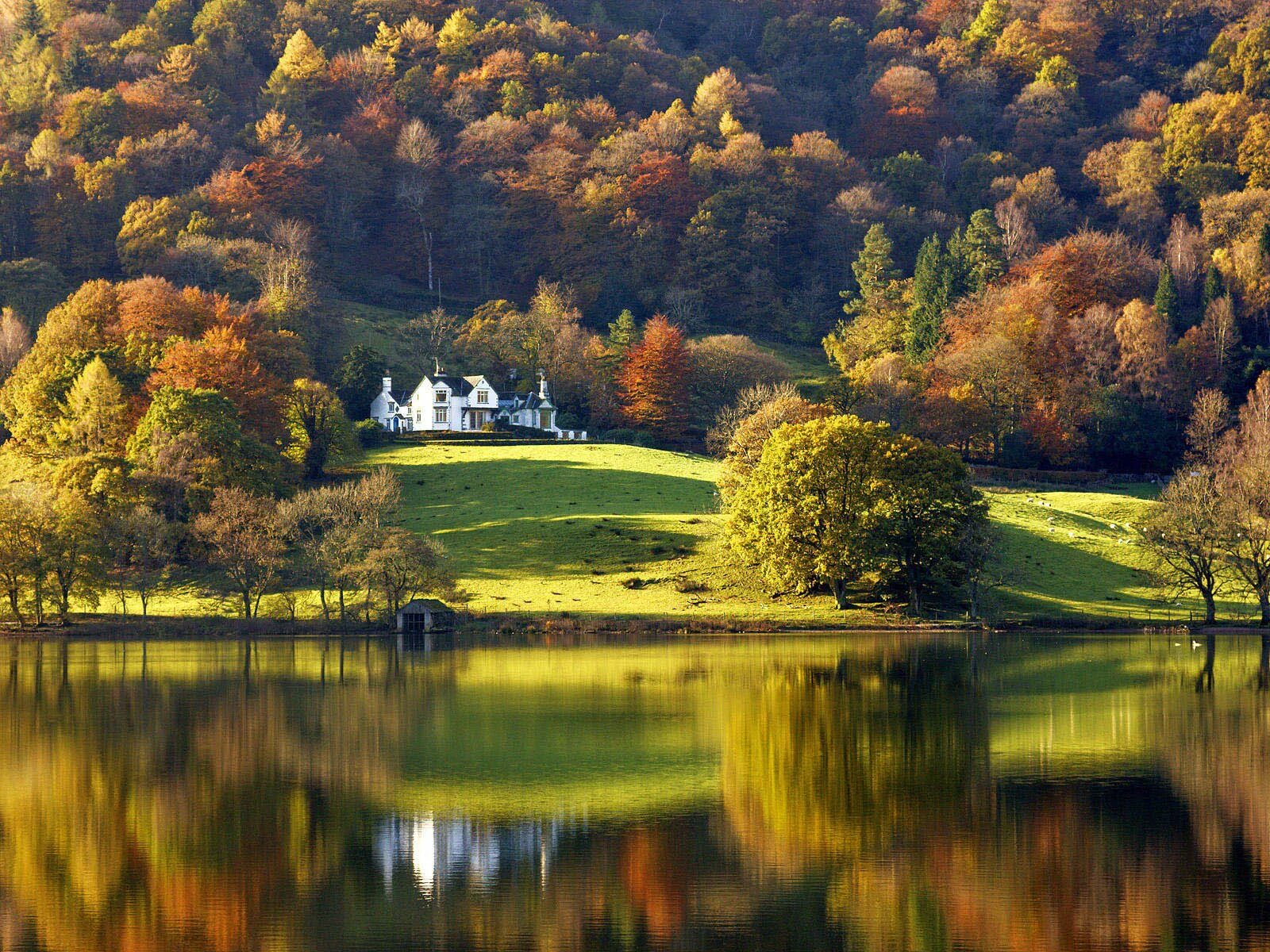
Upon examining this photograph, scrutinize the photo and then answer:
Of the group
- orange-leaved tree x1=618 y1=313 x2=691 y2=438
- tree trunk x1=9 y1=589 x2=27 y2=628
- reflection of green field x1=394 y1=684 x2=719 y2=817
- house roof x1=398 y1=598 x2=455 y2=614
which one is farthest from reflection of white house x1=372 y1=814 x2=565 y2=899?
orange-leaved tree x1=618 y1=313 x2=691 y2=438

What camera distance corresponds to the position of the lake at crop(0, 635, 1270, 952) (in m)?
22.8

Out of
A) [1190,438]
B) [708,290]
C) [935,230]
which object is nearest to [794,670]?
[1190,438]

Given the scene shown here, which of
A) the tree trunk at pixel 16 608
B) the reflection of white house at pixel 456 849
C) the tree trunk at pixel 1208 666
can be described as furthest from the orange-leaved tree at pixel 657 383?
the reflection of white house at pixel 456 849

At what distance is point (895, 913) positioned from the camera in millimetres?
23094

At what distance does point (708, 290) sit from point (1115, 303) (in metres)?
38.9

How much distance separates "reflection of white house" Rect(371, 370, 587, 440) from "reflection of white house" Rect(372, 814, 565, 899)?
93.8 metres

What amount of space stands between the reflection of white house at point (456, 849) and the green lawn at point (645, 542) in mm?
43800

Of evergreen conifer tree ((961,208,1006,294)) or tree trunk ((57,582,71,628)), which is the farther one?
evergreen conifer tree ((961,208,1006,294))

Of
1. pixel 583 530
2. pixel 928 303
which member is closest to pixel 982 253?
pixel 928 303

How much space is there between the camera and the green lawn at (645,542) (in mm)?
76188

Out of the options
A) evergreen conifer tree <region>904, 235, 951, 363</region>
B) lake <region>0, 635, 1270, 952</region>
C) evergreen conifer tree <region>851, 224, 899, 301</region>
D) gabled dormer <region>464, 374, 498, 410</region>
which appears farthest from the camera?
evergreen conifer tree <region>851, 224, 899, 301</region>

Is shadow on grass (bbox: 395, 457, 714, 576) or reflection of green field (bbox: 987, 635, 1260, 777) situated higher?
shadow on grass (bbox: 395, 457, 714, 576)

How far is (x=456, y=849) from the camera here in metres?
27.3

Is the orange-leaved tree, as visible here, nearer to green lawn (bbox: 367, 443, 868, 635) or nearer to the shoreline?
green lawn (bbox: 367, 443, 868, 635)
